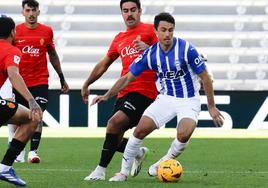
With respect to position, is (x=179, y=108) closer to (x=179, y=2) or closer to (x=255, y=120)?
(x=255, y=120)

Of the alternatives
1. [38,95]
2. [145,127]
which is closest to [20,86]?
[145,127]

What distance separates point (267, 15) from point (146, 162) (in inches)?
380

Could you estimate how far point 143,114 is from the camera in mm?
10828

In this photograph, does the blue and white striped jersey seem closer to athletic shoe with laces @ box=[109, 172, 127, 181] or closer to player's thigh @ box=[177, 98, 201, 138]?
player's thigh @ box=[177, 98, 201, 138]

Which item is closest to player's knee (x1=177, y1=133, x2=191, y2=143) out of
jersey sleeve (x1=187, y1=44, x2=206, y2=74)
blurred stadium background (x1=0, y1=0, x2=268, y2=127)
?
jersey sleeve (x1=187, y1=44, x2=206, y2=74)

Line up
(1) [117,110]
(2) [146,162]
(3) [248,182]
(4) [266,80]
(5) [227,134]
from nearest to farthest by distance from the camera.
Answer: (3) [248,182]
(1) [117,110]
(2) [146,162]
(5) [227,134]
(4) [266,80]

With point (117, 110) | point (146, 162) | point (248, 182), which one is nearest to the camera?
point (248, 182)

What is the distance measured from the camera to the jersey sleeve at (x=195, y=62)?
10.5 meters

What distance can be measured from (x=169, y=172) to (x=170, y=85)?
3.46 ft

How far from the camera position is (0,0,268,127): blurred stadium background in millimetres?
22266

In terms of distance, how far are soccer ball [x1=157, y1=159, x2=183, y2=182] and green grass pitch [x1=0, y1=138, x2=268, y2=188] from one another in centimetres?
9

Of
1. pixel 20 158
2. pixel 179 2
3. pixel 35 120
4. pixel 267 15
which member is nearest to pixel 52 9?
pixel 179 2

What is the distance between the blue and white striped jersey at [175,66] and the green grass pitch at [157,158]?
40.1 inches

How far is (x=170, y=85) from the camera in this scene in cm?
1086
